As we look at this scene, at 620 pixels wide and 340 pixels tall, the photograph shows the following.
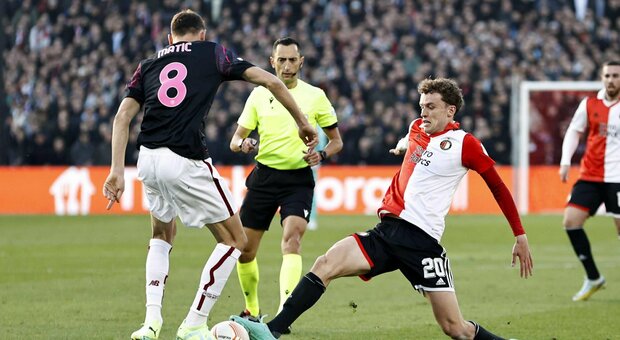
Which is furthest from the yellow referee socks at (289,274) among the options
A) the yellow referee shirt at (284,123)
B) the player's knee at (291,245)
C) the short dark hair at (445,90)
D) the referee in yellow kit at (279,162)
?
the short dark hair at (445,90)

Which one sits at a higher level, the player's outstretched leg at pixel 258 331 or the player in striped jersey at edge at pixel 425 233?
the player in striped jersey at edge at pixel 425 233

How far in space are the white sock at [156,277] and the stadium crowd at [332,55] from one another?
17080mm

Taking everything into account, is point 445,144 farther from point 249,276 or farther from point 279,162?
point 249,276

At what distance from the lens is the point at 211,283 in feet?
25.7

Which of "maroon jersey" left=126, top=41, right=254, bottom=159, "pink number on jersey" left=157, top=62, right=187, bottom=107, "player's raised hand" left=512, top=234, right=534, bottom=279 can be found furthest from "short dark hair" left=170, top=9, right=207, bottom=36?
"player's raised hand" left=512, top=234, right=534, bottom=279

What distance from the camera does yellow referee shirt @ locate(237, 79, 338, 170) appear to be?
32.2 ft

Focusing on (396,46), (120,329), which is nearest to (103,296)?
(120,329)

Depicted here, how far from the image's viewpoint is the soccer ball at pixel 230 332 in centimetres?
729

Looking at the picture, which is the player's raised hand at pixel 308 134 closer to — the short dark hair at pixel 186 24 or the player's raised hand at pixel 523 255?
the short dark hair at pixel 186 24

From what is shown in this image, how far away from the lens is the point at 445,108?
755 centimetres

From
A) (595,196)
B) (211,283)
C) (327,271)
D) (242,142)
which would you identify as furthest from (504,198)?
(595,196)

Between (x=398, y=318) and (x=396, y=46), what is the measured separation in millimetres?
18456

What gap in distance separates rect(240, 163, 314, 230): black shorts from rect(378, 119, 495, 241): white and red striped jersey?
7.34 feet

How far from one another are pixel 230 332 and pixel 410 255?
126 cm
